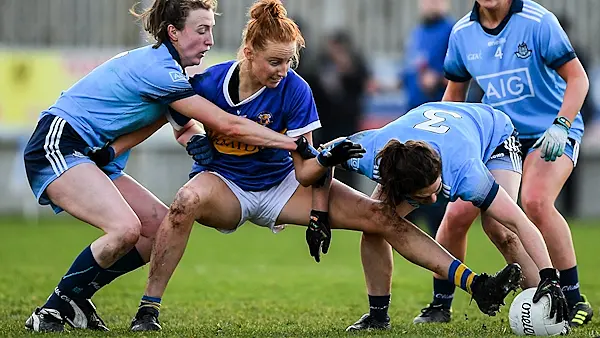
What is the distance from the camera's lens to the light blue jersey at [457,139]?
5727 mm

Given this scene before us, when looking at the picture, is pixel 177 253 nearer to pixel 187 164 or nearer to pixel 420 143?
pixel 420 143

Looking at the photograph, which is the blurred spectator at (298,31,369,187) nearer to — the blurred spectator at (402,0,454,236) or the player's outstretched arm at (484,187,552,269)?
the blurred spectator at (402,0,454,236)

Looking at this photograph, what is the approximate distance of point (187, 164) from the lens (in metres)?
17.2

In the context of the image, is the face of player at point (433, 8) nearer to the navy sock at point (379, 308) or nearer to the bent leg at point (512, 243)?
the bent leg at point (512, 243)

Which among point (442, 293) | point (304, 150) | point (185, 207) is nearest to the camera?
point (185, 207)

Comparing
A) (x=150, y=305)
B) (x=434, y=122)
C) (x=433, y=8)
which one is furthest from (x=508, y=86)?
(x=433, y=8)

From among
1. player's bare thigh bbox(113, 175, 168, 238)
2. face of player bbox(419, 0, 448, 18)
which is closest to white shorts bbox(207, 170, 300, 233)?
player's bare thigh bbox(113, 175, 168, 238)

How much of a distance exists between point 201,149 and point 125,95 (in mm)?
524

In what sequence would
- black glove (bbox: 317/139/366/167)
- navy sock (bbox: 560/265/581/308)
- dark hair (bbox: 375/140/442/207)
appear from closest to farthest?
1. dark hair (bbox: 375/140/442/207)
2. black glove (bbox: 317/139/366/167)
3. navy sock (bbox: 560/265/581/308)

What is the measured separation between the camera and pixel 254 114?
6.18 metres

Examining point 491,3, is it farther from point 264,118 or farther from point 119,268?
point 119,268

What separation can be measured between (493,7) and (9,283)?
14.8 ft

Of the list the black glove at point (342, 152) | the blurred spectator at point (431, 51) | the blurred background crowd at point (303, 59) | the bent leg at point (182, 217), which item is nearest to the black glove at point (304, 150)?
the black glove at point (342, 152)

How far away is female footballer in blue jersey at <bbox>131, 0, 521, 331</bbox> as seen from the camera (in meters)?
5.97
